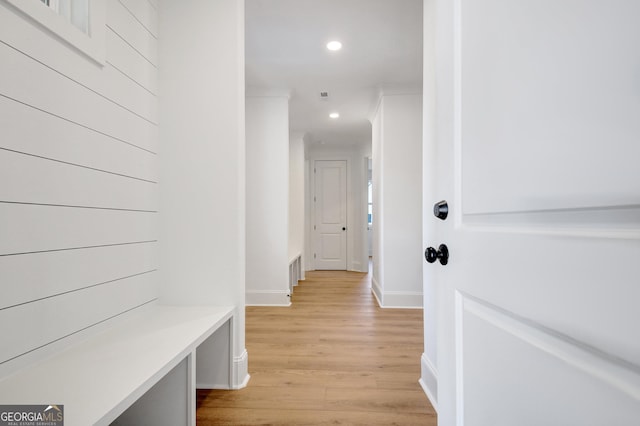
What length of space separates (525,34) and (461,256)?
50 cm

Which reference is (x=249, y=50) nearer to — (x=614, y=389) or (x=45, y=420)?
(x=45, y=420)

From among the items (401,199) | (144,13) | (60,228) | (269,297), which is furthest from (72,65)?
(401,199)

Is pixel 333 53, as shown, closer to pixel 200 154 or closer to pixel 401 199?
pixel 401 199

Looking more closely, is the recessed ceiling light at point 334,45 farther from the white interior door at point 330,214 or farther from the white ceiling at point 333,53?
the white interior door at point 330,214

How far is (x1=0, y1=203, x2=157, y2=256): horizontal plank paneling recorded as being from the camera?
1.09m

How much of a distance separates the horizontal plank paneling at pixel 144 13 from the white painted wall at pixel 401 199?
256 cm

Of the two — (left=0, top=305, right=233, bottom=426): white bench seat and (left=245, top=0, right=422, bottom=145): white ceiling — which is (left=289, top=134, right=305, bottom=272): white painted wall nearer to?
(left=245, top=0, right=422, bottom=145): white ceiling

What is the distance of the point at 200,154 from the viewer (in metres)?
1.97

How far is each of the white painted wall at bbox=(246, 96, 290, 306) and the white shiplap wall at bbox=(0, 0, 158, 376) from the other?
210cm

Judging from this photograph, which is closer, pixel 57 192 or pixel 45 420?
pixel 45 420

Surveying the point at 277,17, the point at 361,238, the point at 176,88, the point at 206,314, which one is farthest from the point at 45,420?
the point at 361,238

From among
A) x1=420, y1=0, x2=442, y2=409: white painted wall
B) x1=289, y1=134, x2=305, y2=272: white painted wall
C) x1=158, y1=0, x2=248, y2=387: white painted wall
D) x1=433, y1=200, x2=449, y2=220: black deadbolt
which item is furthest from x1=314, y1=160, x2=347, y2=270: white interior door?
x1=433, y1=200, x2=449, y2=220: black deadbolt

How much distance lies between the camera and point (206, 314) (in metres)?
1.80

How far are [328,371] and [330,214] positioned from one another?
16.5 ft
